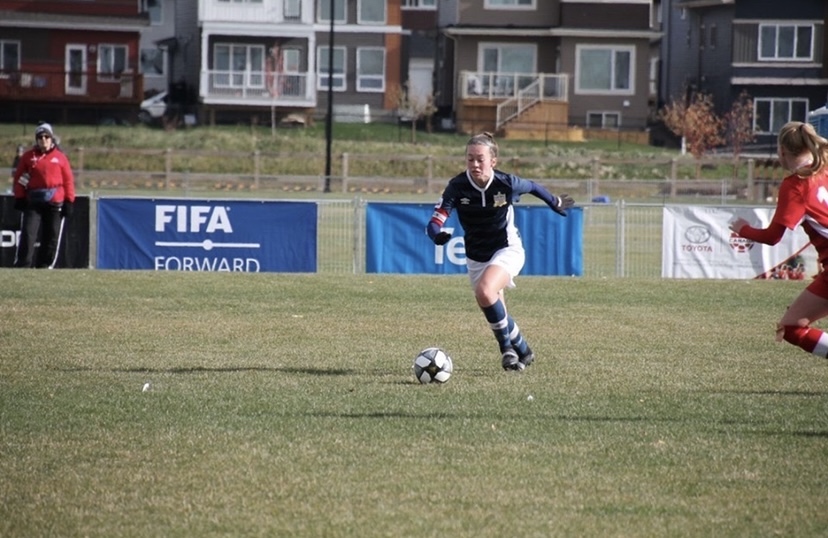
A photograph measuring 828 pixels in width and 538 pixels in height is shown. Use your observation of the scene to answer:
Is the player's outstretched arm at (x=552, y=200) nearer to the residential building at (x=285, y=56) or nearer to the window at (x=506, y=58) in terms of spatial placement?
the residential building at (x=285, y=56)

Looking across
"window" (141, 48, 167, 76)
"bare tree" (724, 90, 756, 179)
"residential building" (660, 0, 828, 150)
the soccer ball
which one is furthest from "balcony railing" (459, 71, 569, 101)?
the soccer ball

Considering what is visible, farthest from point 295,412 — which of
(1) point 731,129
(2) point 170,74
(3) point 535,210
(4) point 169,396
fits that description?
(2) point 170,74

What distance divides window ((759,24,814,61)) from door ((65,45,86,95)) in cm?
3059

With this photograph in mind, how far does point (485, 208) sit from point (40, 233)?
40.4ft

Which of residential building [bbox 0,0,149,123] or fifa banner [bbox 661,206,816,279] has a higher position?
residential building [bbox 0,0,149,123]

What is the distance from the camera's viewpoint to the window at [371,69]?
65.9m

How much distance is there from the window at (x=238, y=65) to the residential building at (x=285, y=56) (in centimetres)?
5

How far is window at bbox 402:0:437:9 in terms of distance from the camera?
76562 mm

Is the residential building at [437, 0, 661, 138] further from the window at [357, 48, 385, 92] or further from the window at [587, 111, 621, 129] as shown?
the window at [357, 48, 385, 92]

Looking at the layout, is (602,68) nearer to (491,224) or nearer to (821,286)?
(491,224)

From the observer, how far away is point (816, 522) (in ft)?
21.3

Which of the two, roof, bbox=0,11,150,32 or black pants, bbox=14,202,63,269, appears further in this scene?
roof, bbox=0,11,150,32

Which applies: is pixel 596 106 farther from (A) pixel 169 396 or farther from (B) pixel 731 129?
(A) pixel 169 396

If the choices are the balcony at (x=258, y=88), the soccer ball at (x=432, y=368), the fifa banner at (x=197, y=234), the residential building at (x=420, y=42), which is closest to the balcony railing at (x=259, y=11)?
the balcony at (x=258, y=88)
